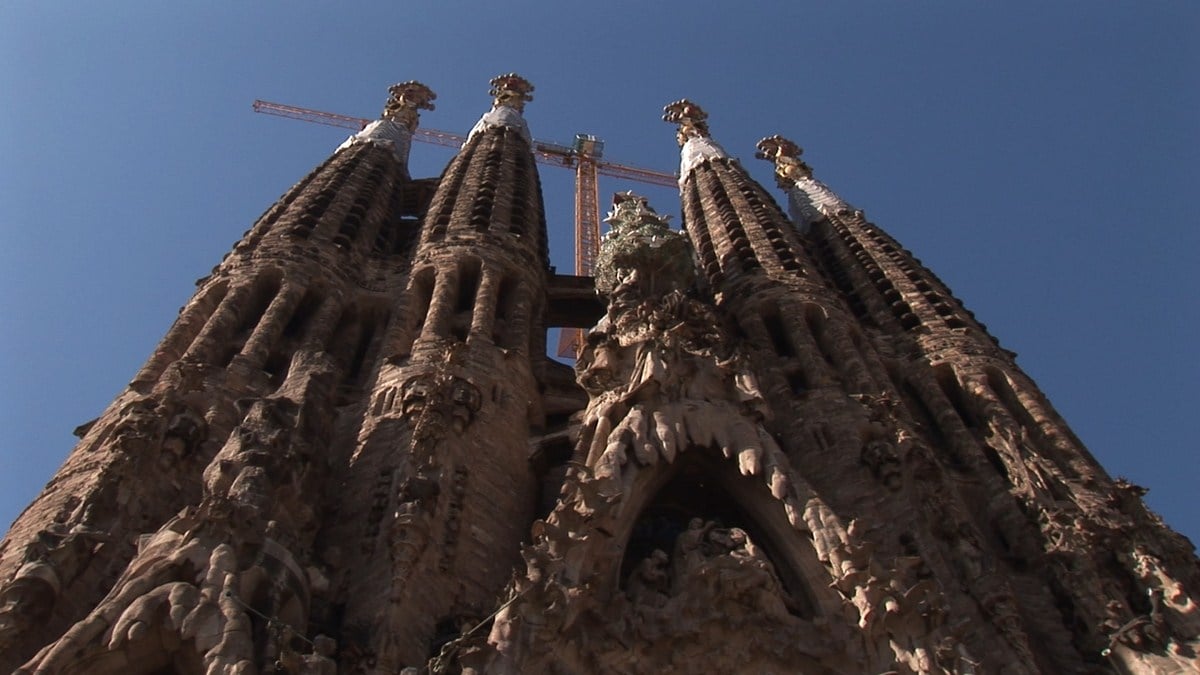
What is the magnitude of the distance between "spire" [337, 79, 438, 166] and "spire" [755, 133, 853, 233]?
11.7m

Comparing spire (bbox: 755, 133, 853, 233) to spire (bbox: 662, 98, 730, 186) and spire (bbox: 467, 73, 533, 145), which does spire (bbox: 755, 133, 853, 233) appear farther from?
spire (bbox: 467, 73, 533, 145)

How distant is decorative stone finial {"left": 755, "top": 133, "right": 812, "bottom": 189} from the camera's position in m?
41.2

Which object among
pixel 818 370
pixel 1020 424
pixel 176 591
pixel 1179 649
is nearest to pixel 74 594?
pixel 176 591

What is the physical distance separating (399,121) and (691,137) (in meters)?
10.9

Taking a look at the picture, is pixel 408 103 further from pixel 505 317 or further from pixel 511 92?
pixel 505 317

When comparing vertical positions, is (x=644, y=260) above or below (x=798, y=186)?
below

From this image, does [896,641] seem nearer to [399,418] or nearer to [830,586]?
[830,586]

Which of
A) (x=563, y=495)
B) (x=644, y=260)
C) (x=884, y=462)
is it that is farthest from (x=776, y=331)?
(x=563, y=495)

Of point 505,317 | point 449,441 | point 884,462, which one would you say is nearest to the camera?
point 449,441

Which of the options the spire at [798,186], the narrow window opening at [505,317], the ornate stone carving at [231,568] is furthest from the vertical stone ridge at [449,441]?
the spire at [798,186]

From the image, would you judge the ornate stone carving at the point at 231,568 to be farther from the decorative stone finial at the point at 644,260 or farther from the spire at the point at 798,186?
the spire at the point at 798,186

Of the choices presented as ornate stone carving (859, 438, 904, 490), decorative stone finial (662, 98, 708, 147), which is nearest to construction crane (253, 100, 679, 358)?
decorative stone finial (662, 98, 708, 147)

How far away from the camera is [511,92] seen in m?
42.1

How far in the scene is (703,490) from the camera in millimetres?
16047
